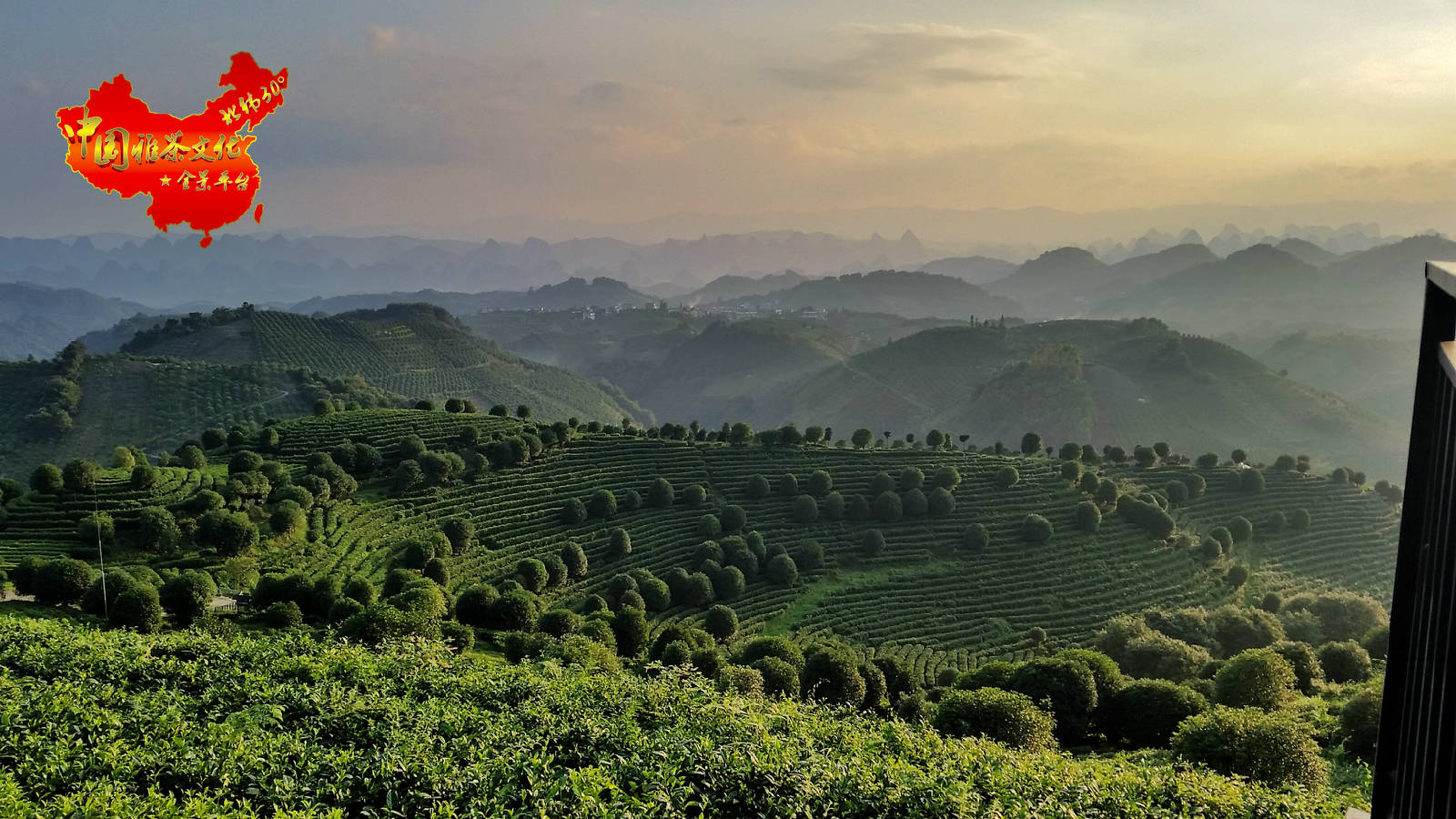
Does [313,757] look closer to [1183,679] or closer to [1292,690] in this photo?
[1292,690]

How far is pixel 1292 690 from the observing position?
25.0m

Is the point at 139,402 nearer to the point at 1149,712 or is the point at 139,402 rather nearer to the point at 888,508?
the point at 888,508

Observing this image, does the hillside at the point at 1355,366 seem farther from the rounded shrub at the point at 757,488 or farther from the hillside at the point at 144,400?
the hillside at the point at 144,400

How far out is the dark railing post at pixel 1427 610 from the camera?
20.9 ft

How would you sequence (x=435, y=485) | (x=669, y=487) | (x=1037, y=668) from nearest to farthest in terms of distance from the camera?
(x=1037, y=668) < (x=435, y=485) < (x=669, y=487)

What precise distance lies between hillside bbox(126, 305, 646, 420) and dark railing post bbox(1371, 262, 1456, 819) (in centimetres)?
12262

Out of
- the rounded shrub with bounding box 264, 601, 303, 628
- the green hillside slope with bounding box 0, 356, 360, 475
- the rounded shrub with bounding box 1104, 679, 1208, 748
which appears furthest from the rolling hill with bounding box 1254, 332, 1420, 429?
the green hillside slope with bounding box 0, 356, 360, 475

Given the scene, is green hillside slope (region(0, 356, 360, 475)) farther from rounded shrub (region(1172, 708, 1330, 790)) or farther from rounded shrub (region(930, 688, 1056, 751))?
rounded shrub (region(1172, 708, 1330, 790))

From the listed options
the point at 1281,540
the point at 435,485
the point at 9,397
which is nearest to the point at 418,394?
the point at 9,397

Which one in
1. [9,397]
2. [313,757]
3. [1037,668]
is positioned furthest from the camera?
[9,397]

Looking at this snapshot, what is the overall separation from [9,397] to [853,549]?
3344 inches

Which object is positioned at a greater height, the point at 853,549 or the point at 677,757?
the point at 677,757

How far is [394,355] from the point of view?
139625 millimetres

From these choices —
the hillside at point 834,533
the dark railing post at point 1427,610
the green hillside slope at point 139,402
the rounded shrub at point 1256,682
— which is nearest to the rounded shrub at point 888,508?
the hillside at point 834,533
